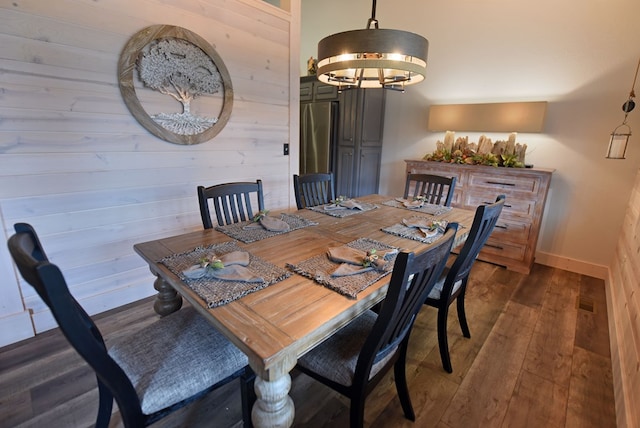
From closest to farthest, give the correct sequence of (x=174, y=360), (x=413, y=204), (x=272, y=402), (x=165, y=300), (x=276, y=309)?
1. (x=272, y=402)
2. (x=276, y=309)
3. (x=174, y=360)
4. (x=165, y=300)
5. (x=413, y=204)

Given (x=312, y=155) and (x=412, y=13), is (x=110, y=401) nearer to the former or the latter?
(x=312, y=155)

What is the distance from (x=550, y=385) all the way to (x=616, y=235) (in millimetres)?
2151

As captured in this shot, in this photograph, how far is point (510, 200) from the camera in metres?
3.05

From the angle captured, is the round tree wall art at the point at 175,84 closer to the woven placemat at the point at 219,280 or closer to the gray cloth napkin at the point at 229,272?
the woven placemat at the point at 219,280

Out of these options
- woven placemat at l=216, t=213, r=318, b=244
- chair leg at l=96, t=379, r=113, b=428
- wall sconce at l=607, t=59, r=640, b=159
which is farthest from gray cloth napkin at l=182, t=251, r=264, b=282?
wall sconce at l=607, t=59, r=640, b=159

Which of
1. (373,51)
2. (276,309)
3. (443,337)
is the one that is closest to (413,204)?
(443,337)

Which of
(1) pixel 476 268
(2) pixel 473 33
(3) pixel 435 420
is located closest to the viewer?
(3) pixel 435 420

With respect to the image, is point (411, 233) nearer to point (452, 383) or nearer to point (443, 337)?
point (443, 337)

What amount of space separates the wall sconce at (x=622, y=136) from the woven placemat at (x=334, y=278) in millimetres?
2540

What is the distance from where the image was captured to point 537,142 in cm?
321

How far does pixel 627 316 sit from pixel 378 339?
187cm

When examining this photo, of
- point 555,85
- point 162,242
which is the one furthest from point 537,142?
point 162,242

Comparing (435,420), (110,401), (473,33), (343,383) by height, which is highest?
(473,33)

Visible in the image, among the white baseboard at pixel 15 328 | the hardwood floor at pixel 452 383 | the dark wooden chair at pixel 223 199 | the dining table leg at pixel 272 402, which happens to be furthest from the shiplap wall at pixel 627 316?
the white baseboard at pixel 15 328
